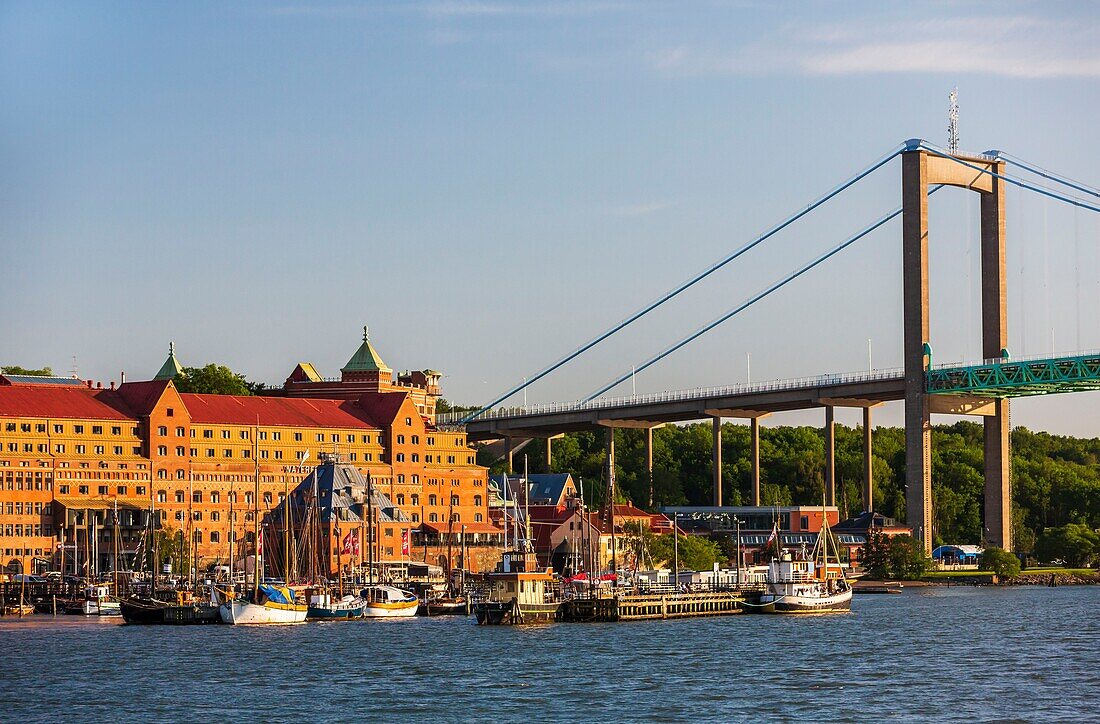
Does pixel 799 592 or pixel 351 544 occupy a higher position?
pixel 351 544

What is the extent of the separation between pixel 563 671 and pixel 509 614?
27717 millimetres

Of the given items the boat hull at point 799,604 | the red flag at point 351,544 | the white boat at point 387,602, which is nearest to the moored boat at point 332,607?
the white boat at point 387,602

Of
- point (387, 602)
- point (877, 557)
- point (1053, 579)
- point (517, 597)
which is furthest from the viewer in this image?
point (1053, 579)

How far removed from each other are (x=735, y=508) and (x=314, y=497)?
63337 millimetres

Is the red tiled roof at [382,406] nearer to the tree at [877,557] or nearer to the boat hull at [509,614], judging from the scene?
the tree at [877,557]

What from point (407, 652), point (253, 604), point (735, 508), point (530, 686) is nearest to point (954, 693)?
point (530, 686)

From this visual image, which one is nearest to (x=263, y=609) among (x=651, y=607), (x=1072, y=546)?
(x=651, y=607)

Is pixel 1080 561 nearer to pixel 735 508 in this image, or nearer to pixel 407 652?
pixel 735 508

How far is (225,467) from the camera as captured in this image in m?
158

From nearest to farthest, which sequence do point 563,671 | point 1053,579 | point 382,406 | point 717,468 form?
point 563,671 → point 1053,579 → point 382,406 → point 717,468

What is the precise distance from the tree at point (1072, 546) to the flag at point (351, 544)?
233 ft

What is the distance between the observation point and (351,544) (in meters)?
132

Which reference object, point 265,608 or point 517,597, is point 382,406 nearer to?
point 265,608

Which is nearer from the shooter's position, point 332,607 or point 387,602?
point 332,607
